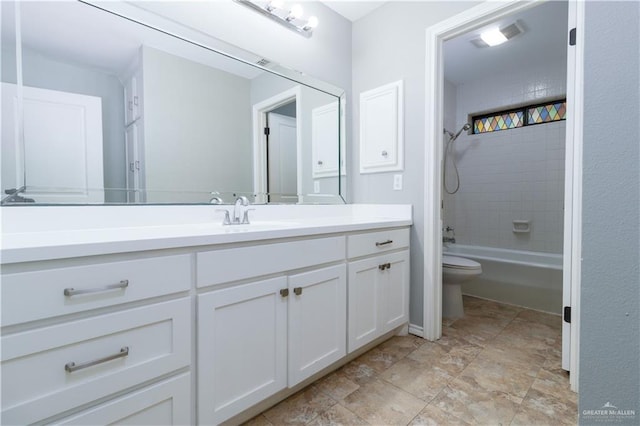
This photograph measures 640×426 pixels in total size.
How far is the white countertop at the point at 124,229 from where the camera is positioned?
73 cm

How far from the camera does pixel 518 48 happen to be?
2.69 meters

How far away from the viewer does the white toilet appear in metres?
2.24

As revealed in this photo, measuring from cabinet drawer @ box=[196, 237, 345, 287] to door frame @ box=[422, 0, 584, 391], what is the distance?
79 centimetres

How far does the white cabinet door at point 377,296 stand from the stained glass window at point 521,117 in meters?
2.41

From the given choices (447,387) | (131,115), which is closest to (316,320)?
(447,387)

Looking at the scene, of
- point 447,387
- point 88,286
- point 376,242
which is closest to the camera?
point 88,286

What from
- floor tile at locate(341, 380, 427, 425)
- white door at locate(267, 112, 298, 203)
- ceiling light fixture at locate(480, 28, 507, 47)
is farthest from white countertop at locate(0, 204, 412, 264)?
ceiling light fixture at locate(480, 28, 507, 47)

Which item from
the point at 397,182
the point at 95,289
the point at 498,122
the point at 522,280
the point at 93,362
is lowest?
the point at 522,280

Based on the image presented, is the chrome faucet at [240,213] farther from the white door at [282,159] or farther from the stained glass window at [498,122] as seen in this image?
the stained glass window at [498,122]

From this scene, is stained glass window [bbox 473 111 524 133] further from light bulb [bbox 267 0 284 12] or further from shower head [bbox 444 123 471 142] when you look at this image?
light bulb [bbox 267 0 284 12]

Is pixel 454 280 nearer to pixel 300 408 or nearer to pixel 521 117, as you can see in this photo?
pixel 300 408

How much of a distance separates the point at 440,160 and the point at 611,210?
1.45 m

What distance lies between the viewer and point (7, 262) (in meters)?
0.65

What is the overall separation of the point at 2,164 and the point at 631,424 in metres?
1.77
